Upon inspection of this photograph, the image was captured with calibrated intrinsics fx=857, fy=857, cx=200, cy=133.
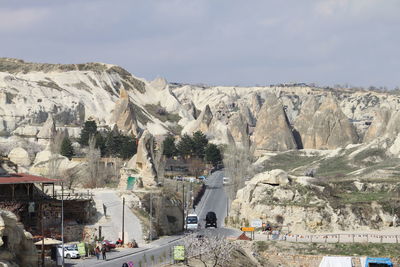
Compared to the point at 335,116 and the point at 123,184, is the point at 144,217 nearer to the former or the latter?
the point at 123,184

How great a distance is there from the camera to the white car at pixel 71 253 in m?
52.3

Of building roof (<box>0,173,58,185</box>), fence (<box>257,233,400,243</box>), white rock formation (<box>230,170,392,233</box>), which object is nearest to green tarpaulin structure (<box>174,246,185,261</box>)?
building roof (<box>0,173,58,185</box>)

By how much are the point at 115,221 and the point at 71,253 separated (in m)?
11.9

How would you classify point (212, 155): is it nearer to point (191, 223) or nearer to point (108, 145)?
point (108, 145)

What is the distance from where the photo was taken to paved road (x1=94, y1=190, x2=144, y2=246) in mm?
62375

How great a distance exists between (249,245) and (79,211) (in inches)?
516

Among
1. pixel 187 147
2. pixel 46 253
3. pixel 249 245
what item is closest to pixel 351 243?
pixel 249 245

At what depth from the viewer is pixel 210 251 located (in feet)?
181

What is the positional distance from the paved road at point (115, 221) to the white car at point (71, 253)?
845cm

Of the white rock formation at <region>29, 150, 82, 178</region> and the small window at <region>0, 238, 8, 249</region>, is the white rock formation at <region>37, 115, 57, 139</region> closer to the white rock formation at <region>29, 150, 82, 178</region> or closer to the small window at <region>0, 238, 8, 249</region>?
the white rock formation at <region>29, 150, 82, 178</region>

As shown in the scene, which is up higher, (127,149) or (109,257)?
(127,149)

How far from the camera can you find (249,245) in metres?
65.2

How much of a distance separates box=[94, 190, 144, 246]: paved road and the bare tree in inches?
281

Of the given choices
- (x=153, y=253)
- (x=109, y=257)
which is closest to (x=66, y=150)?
(x=153, y=253)
